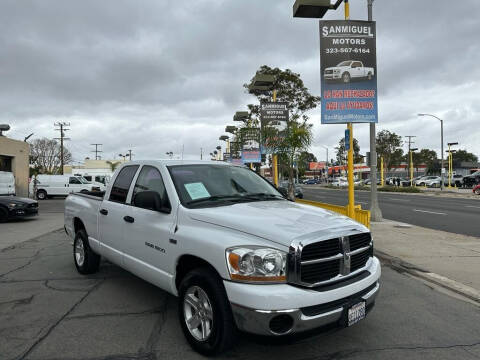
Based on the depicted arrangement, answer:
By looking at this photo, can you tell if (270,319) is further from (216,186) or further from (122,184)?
(122,184)

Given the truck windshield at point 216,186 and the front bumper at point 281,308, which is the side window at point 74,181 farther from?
the front bumper at point 281,308

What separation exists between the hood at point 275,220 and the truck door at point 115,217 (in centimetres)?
153

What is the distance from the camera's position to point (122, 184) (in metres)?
5.18

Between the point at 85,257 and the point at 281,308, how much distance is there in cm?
419

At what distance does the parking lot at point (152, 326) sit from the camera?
3459mm

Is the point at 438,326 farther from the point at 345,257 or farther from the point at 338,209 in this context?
the point at 338,209

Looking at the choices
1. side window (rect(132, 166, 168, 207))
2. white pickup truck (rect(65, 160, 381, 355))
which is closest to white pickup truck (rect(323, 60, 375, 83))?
white pickup truck (rect(65, 160, 381, 355))

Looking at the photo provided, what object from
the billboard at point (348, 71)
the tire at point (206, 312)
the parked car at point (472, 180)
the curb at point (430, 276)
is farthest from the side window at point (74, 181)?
the parked car at point (472, 180)

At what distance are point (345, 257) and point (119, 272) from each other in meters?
4.21

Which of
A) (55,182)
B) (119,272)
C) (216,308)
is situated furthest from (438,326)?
(55,182)

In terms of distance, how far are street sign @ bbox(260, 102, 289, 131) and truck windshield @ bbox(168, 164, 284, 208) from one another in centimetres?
1018

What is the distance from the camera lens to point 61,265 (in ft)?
22.9

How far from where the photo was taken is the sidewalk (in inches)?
229

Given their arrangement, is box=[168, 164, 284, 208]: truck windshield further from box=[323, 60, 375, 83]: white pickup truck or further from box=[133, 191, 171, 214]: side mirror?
box=[323, 60, 375, 83]: white pickup truck
